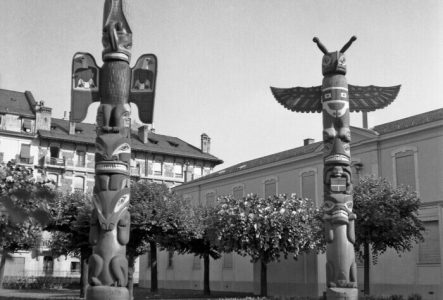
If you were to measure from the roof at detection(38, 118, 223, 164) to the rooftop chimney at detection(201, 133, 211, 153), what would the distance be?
0.75 meters

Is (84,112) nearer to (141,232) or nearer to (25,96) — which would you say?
(141,232)

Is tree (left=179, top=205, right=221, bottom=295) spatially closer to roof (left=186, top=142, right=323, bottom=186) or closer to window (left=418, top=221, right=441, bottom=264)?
roof (left=186, top=142, right=323, bottom=186)

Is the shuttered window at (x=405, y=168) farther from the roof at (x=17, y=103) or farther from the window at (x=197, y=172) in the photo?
the roof at (x=17, y=103)

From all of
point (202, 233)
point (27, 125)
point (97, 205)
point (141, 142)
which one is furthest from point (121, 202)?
point (141, 142)

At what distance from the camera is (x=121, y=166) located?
1647 centimetres

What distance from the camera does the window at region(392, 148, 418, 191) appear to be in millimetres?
36556

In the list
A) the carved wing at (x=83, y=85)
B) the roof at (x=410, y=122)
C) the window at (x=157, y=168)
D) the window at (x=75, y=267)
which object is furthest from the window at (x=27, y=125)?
the carved wing at (x=83, y=85)

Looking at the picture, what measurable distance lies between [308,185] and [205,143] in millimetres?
41202

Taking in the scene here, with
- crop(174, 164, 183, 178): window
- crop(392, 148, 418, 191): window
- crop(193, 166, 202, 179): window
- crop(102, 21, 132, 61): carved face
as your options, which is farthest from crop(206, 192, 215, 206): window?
crop(102, 21, 132, 61): carved face

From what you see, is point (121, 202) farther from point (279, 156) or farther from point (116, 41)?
point (279, 156)

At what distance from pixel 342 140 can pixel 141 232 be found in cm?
2047

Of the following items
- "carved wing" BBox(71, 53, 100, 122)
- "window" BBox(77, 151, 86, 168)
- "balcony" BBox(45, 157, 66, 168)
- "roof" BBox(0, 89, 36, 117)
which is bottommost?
"carved wing" BBox(71, 53, 100, 122)

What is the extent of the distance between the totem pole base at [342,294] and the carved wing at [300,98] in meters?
6.71

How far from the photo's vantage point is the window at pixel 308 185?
44.6m
